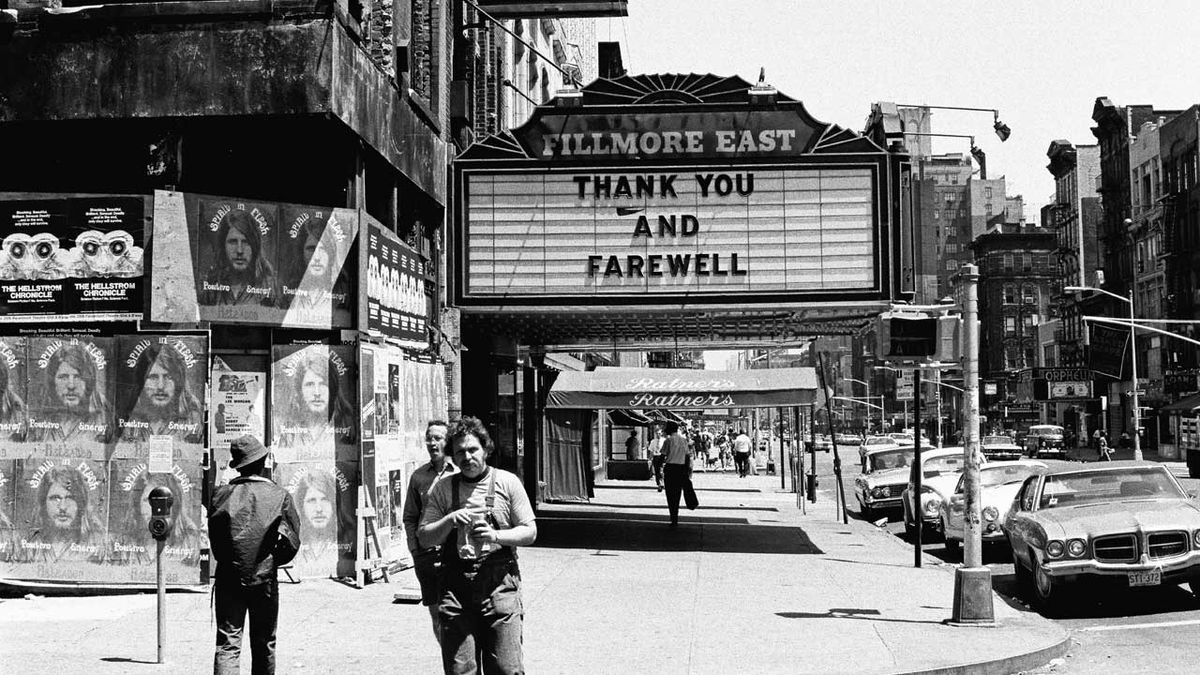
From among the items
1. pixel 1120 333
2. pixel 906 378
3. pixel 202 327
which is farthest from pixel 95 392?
pixel 1120 333

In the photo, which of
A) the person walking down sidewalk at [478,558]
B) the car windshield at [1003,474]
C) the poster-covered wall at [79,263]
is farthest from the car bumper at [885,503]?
the person walking down sidewalk at [478,558]

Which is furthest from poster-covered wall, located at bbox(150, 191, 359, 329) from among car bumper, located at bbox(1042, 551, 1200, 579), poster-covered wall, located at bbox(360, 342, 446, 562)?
car bumper, located at bbox(1042, 551, 1200, 579)

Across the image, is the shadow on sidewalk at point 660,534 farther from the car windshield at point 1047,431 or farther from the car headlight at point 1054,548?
the car windshield at point 1047,431

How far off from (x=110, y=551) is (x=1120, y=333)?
85.9 m

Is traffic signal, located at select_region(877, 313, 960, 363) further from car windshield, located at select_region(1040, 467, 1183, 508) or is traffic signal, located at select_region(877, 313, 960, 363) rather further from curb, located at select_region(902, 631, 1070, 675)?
curb, located at select_region(902, 631, 1070, 675)

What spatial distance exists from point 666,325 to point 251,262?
422 inches

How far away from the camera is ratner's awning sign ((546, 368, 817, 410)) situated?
20.7 meters

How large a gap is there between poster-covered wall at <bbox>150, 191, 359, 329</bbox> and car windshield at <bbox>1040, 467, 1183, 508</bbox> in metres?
8.22

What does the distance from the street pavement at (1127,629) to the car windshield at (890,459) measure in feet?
41.5

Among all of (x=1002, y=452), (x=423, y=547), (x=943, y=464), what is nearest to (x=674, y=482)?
(x=943, y=464)

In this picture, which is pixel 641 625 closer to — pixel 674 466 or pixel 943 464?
pixel 674 466

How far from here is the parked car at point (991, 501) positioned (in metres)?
19.0

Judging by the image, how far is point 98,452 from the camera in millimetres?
13062

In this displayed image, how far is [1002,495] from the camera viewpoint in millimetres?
20000
